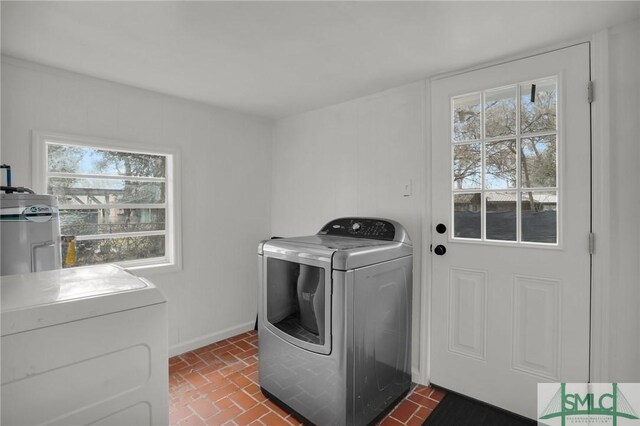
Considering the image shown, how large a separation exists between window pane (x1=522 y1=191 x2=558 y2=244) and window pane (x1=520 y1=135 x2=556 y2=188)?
7cm

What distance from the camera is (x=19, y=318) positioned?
747 millimetres

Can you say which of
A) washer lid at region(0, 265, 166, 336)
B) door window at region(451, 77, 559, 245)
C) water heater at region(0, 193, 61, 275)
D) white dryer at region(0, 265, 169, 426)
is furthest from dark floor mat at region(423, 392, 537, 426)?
water heater at region(0, 193, 61, 275)

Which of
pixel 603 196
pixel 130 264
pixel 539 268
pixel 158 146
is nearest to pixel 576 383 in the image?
pixel 539 268

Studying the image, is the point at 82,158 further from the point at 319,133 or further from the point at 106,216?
the point at 319,133

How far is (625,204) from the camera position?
5.51 ft

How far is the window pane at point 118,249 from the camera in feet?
8.22

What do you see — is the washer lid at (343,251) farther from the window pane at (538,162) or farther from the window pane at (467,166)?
the window pane at (538,162)

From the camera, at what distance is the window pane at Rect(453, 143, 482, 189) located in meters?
2.18

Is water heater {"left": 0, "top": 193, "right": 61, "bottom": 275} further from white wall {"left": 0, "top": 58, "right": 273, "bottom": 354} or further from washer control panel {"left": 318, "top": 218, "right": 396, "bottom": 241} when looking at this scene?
washer control panel {"left": 318, "top": 218, "right": 396, "bottom": 241}

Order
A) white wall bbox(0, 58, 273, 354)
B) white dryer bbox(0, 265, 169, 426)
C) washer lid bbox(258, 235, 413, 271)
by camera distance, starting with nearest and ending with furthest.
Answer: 1. white dryer bbox(0, 265, 169, 426)
2. washer lid bbox(258, 235, 413, 271)
3. white wall bbox(0, 58, 273, 354)

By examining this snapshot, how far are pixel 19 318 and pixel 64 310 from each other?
0.08 meters

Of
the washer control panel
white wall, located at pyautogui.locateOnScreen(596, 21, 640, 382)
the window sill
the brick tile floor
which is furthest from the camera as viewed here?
the window sill

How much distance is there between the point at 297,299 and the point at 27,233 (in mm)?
1550

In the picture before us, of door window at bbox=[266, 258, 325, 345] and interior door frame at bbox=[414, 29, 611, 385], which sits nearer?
interior door frame at bbox=[414, 29, 611, 385]
